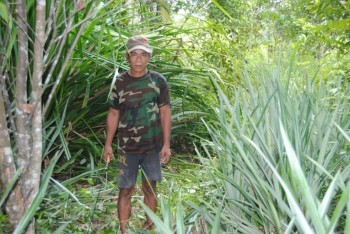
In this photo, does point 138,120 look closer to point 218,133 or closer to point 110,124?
point 110,124

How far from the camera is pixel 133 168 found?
301cm

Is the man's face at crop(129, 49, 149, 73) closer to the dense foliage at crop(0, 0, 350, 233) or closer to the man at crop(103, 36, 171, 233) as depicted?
the man at crop(103, 36, 171, 233)

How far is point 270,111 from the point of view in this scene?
2354 millimetres

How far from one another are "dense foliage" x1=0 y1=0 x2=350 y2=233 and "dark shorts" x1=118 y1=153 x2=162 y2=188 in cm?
16

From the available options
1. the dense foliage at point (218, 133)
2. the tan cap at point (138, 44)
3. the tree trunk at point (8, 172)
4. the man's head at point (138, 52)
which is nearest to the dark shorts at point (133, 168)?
the dense foliage at point (218, 133)

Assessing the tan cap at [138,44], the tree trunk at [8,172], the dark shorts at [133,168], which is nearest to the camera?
the tree trunk at [8,172]

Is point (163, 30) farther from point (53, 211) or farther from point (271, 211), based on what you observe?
point (271, 211)

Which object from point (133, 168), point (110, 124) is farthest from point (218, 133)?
point (110, 124)

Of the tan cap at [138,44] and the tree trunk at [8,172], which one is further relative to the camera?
the tan cap at [138,44]

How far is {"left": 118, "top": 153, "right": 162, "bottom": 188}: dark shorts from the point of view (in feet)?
9.81

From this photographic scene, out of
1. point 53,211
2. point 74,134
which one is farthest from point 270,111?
point 74,134

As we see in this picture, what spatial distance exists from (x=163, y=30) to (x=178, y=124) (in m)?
0.90

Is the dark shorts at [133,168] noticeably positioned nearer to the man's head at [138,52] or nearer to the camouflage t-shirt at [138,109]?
the camouflage t-shirt at [138,109]

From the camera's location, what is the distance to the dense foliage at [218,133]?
5.98 ft
